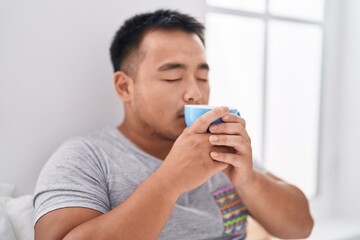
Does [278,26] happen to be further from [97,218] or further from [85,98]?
[97,218]

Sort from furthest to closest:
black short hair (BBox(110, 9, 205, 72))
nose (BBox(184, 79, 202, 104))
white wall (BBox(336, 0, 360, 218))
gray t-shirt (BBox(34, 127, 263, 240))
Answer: white wall (BBox(336, 0, 360, 218)) < black short hair (BBox(110, 9, 205, 72)) < nose (BBox(184, 79, 202, 104)) < gray t-shirt (BBox(34, 127, 263, 240))

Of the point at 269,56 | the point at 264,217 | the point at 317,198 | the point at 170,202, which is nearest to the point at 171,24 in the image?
the point at 170,202

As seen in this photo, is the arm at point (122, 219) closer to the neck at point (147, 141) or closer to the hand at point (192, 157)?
the hand at point (192, 157)

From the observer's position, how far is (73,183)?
3.18 feet

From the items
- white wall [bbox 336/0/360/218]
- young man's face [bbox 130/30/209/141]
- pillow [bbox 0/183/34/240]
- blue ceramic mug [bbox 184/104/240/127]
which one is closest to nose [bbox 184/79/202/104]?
young man's face [bbox 130/30/209/141]

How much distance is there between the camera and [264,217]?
123 centimetres

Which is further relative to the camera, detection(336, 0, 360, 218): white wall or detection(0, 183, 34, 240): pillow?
detection(336, 0, 360, 218): white wall

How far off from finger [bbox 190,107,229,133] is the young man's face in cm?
22

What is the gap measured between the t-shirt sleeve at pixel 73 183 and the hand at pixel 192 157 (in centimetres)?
20

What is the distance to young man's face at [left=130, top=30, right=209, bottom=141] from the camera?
115cm

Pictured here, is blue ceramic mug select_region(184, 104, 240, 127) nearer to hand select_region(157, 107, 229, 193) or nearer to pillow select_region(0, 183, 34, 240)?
hand select_region(157, 107, 229, 193)

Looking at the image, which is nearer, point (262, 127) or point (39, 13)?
point (39, 13)

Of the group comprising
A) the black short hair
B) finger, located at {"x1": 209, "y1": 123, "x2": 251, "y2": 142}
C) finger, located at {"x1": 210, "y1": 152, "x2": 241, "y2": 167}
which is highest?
the black short hair

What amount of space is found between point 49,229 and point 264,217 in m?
0.70
